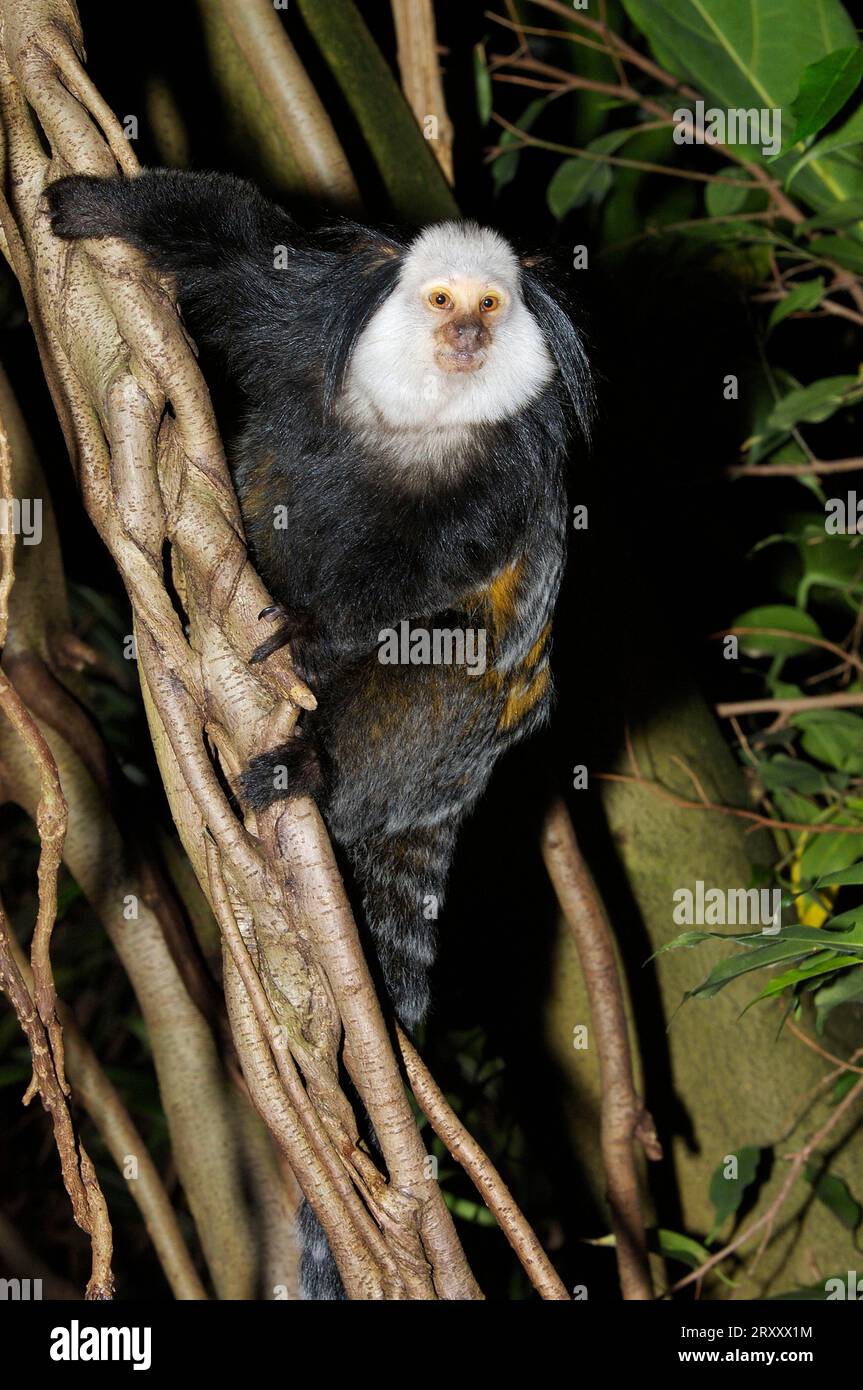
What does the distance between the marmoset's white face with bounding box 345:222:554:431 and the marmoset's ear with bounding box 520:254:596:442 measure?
0.03 m

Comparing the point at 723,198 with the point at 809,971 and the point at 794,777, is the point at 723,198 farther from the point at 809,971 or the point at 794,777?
the point at 809,971

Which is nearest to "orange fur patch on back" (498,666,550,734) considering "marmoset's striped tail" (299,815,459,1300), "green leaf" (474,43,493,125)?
"marmoset's striped tail" (299,815,459,1300)

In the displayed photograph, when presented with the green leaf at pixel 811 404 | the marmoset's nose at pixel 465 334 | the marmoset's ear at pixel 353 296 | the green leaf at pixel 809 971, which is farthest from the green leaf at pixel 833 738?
→ the green leaf at pixel 809 971

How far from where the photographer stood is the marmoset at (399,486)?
197 centimetres

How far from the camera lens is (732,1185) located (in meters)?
2.33

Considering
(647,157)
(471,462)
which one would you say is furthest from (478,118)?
(471,462)

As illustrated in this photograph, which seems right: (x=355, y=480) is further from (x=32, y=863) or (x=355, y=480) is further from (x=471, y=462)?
(x=32, y=863)

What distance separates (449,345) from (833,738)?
1.52 m

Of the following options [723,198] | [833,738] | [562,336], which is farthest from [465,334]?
[833,738]

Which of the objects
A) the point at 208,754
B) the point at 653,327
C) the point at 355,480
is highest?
the point at 653,327

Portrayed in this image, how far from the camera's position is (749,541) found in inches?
142

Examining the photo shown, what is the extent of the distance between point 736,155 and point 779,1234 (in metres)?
2.14

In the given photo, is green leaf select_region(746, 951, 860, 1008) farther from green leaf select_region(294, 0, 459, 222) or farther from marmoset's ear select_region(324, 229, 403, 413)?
green leaf select_region(294, 0, 459, 222)

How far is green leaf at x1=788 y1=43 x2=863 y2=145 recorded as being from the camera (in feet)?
4.42
